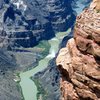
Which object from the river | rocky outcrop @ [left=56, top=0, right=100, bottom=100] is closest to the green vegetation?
the river

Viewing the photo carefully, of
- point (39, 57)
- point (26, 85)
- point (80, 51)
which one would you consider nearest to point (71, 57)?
point (80, 51)

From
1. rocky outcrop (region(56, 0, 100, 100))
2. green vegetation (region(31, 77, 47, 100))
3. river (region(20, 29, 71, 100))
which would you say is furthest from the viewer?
green vegetation (region(31, 77, 47, 100))

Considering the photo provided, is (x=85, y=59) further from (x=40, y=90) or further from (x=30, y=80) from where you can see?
(x=30, y=80)

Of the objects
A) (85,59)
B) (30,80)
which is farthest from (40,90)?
(85,59)

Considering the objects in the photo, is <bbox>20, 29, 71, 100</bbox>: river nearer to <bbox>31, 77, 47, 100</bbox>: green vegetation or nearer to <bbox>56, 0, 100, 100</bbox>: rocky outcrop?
<bbox>31, 77, 47, 100</bbox>: green vegetation

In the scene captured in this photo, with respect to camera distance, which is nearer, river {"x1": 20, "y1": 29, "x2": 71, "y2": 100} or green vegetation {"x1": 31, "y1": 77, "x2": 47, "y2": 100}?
river {"x1": 20, "y1": 29, "x2": 71, "y2": 100}

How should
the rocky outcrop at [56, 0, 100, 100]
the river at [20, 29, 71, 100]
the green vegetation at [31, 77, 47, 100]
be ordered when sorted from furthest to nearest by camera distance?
the green vegetation at [31, 77, 47, 100] < the river at [20, 29, 71, 100] < the rocky outcrop at [56, 0, 100, 100]

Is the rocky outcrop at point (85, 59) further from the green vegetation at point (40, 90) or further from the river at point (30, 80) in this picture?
the green vegetation at point (40, 90)

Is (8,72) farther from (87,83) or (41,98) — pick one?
(87,83)

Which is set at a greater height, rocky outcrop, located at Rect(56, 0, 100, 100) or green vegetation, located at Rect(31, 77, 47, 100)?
rocky outcrop, located at Rect(56, 0, 100, 100)

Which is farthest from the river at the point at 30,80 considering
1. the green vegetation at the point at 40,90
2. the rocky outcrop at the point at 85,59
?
the rocky outcrop at the point at 85,59
